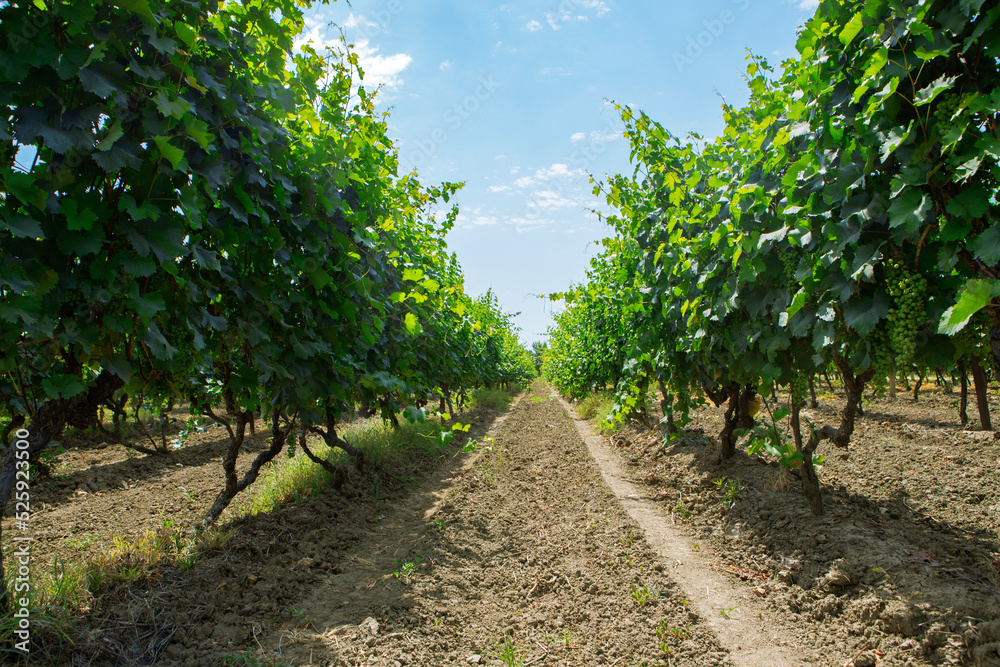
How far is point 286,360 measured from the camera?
3.21 metres

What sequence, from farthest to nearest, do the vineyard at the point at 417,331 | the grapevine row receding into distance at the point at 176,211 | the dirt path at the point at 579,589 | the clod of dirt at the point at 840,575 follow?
1. the clod of dirt at the point at 840,575
2. the dirt path at the point at 579,589
3. the vineyard at the point at 417,331
4. the grapevine row receding into distance at the point at 176,211

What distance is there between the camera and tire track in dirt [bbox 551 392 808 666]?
2.78 metres

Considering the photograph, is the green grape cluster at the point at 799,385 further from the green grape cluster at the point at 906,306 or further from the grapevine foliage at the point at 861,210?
the green grape cluster at the point at 906,306

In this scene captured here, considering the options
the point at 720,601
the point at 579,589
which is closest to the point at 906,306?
the point at 720,601

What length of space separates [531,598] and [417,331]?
6.80 ft

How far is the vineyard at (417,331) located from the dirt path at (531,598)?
0.03m

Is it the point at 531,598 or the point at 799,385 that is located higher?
the point at 799,385

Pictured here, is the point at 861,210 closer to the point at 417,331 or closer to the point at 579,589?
the point at 417,331

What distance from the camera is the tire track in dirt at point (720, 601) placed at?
2.78 meters

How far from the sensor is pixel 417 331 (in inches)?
134

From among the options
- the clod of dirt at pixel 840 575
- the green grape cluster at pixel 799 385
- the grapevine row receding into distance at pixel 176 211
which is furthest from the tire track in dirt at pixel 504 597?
the green grape cluster at pixel 799 385

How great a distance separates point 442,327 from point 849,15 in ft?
16.1

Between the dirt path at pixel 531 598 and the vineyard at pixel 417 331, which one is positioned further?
the dirt path at pixel 531 598
